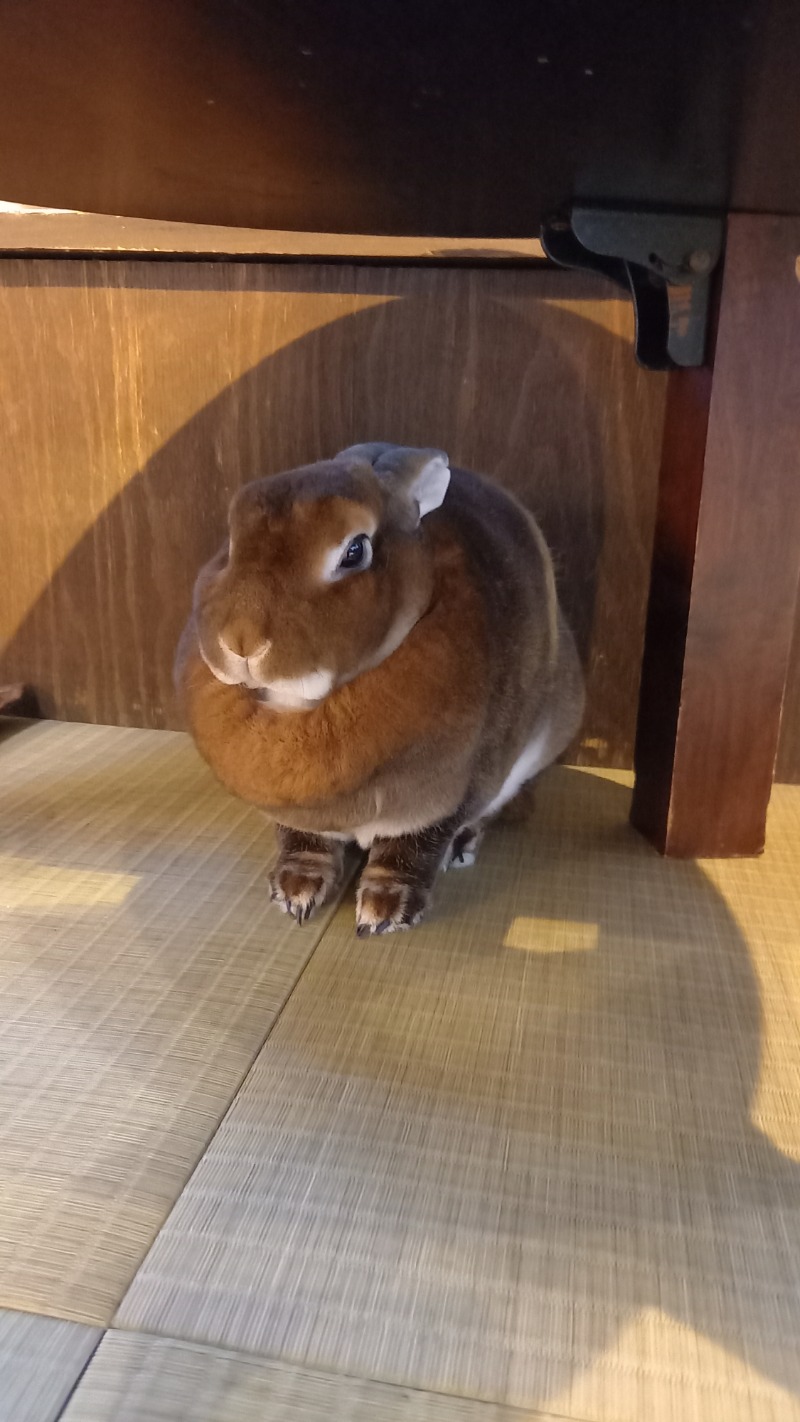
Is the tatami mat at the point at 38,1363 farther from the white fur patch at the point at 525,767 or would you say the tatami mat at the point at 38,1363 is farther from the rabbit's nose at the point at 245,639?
the white fur patch at the point at 525,767

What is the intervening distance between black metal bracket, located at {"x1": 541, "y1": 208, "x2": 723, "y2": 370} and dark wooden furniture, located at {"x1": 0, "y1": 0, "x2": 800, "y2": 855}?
2 centimetres

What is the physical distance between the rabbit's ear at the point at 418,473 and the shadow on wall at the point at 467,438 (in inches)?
19.4

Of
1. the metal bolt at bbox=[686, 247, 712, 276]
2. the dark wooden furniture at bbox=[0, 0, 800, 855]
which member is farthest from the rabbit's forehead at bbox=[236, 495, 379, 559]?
the metal bolt at bbox=[686, 247, 712, 276]

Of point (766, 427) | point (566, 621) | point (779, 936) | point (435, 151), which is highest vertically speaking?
point (435, 151)

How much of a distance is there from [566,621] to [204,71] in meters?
0.90

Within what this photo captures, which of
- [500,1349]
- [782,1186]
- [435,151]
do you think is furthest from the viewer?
[435,151]

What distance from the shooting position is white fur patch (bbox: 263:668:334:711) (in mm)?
861

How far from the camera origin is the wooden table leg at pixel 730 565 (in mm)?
1065

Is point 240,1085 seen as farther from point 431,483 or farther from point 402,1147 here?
point 431,483

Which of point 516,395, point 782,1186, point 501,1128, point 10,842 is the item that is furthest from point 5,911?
point 516,395

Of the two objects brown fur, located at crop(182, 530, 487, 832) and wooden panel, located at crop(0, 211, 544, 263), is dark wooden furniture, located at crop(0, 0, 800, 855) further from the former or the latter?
brown fur, located at crop(182, 530, 487, 832)

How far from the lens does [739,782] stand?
3.91 feet

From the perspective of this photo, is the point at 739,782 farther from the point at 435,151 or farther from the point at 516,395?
the point at 435,151

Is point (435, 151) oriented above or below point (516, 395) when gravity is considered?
above
